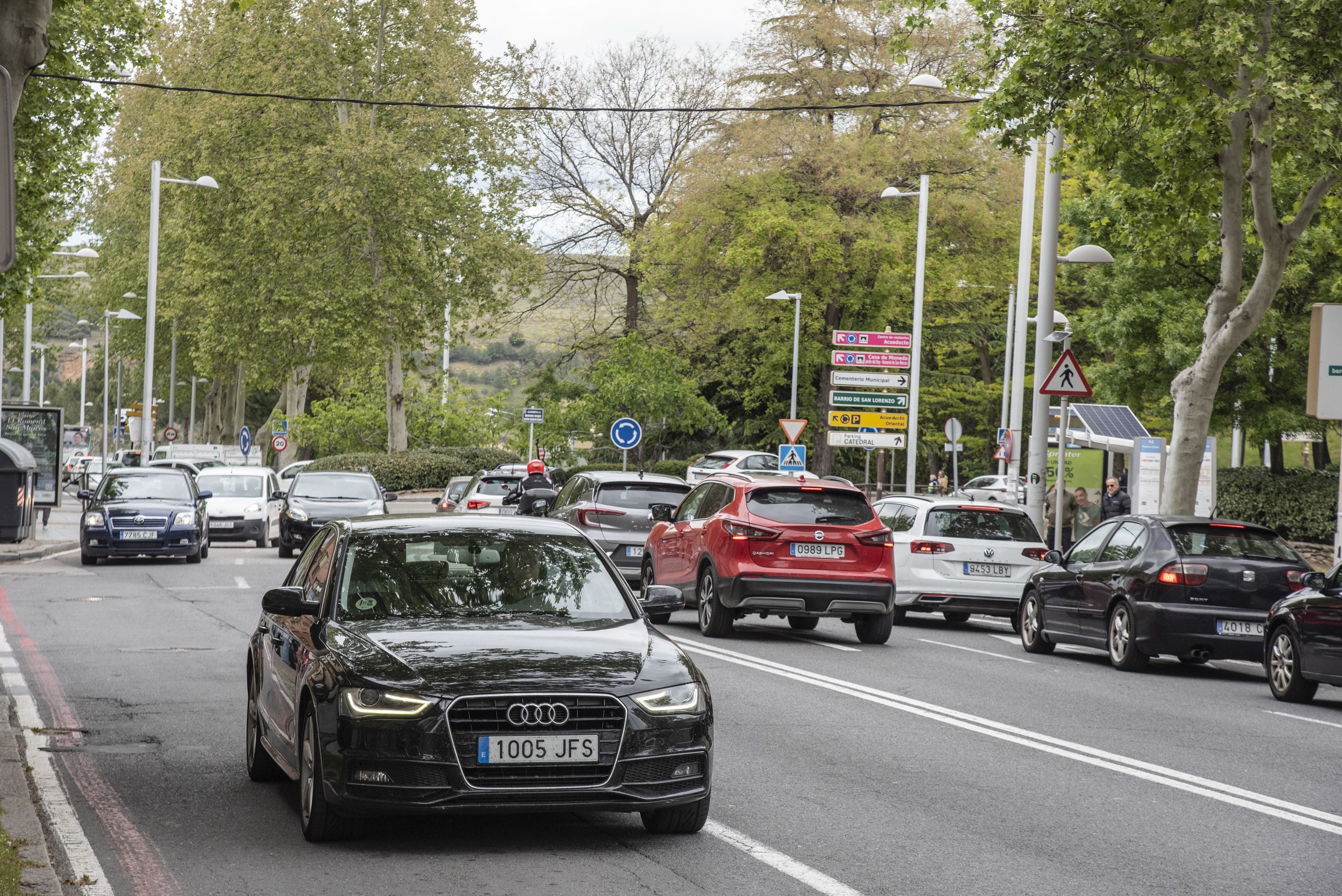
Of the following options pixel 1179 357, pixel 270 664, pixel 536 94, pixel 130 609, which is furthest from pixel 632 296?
pixel 270 664

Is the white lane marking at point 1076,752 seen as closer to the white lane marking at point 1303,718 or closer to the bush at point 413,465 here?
the white lane marking at point 1303,718

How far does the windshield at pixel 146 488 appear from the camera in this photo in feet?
92.9

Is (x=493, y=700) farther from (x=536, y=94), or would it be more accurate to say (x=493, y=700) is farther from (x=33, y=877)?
(x=536, y=94)

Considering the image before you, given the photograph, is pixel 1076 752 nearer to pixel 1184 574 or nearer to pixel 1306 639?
pixel 1306 639

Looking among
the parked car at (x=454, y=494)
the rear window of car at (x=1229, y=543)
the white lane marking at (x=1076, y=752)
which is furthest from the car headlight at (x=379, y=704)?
the parked car at (x=454, y=494)

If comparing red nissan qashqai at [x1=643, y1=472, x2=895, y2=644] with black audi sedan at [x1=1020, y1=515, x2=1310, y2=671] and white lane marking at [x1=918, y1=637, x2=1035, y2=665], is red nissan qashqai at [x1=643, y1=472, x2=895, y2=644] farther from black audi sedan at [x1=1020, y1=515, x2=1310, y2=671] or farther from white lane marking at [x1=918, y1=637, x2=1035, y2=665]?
black audi sedan at [x1=1020, y1=515, x2=1310, y2=671]

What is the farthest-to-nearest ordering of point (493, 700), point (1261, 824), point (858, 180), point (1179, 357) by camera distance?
point (858, 180)
point (1179, 357)
point (1261, 824)
point (493, 700)

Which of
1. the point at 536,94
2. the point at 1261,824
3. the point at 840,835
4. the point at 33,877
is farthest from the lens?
the point at 536,94

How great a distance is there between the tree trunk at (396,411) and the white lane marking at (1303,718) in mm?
44520

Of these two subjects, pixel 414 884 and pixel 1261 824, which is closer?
pixel 414 884

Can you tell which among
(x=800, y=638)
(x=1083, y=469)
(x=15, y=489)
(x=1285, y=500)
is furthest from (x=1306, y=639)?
(x=1083, y=469)

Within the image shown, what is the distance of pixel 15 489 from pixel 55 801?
2252 cm

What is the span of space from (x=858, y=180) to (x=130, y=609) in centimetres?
3370

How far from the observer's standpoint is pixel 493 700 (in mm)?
6605
